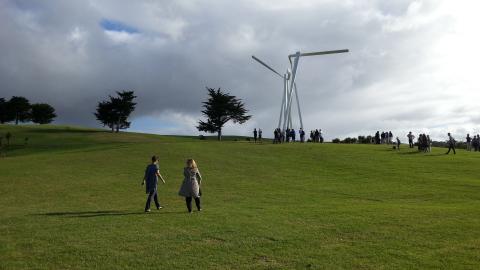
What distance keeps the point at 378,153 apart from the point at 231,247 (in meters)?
35.5

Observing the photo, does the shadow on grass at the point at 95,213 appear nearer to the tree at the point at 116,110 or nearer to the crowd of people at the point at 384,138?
the crowd of people at the point at 384,138

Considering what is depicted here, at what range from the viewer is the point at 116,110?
3558 inches

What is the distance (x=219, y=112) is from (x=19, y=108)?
168 ft

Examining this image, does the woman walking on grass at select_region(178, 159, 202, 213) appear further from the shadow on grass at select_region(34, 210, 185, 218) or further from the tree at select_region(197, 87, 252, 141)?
the tree at select_region(197, 87, 252, 141)

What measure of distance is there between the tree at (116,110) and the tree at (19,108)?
2867 cm

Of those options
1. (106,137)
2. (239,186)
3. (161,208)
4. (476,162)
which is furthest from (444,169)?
(106,137)

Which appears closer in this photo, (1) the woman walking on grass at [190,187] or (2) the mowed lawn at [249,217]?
(2) the mowed lawn at [249,217]

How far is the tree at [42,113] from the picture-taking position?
113 metres

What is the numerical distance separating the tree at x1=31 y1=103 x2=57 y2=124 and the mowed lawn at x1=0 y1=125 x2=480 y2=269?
8054 centimetres

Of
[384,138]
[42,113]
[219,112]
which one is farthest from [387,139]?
[42,113]

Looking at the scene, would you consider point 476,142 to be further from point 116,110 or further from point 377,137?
point 116,110

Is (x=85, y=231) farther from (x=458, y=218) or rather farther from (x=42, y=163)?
(x=42, y=163)

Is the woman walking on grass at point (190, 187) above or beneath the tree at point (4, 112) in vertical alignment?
beneath

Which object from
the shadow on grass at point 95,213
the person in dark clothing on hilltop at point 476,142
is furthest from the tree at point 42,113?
the shadow on grass at point 95,213
